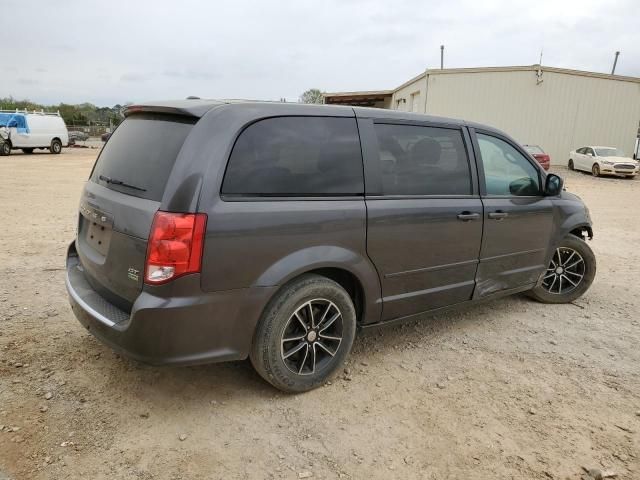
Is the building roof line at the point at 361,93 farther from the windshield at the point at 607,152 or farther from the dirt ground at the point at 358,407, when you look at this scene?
the dirt ground at the point at 358,407

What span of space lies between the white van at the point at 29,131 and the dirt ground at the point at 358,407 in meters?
23.4

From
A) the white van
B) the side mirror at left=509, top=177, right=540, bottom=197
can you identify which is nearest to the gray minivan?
the side mirror at left=509, top=177, right=540, bottom=197

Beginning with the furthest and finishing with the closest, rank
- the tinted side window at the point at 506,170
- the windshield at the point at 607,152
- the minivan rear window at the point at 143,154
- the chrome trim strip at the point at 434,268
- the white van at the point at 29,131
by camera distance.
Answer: the white van at the point at 29,131
the windshield at the point at 607,152
the tinted side window at the point at 506,170
the chrome trim strip at the point at 434,268
the minivan rear window at the point at 143,154

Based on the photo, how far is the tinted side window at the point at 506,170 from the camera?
4.11 metres

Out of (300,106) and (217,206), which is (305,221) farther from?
(300,106)

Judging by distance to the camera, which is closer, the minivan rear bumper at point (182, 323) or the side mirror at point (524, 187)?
the minivan rear bumper at point (182, 323)

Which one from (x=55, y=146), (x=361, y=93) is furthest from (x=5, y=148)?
(x=361, y=93)

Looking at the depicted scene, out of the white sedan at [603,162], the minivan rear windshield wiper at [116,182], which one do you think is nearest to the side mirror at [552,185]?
the minivan rear windshield wiper at [116,182]

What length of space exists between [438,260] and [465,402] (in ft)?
3.35

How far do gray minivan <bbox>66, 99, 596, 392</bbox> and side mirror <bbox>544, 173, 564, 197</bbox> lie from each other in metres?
0.69

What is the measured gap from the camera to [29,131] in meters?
24.7

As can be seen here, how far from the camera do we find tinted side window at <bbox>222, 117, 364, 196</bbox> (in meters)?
2.83

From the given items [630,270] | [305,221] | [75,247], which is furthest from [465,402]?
[630,270]

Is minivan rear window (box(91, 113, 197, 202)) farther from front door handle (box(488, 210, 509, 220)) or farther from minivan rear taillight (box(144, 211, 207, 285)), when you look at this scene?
front door handle (box(488, 210, 509, 220))
